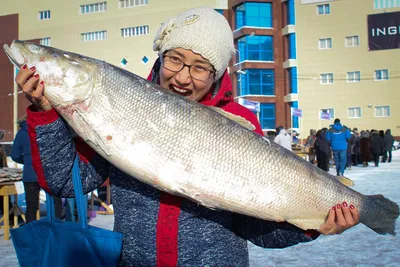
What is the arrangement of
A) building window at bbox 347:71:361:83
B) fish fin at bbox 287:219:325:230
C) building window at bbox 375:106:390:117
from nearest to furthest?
fish fin at bbox 287:219:325:230
building window at bbox 375:106:390:117
building window at bbox 347:71:361:83

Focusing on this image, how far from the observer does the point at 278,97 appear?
35031 mm

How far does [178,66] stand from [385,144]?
69.2 ft

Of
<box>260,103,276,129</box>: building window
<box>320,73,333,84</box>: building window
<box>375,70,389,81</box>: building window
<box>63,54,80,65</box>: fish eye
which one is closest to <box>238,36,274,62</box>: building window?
<box>260,103,276,129</box>: building window

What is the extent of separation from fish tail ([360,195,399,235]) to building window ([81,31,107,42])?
3894 cm

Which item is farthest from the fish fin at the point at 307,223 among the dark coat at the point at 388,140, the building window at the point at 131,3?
the building window at the point at 131,3

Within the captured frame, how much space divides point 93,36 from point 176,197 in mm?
39873

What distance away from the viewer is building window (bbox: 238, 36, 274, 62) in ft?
113

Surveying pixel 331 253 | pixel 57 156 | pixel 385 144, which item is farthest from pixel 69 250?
pixel 385 144

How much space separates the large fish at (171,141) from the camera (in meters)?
1.77

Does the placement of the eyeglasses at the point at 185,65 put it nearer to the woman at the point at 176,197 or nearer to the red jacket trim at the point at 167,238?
the woman at the point at 176,197

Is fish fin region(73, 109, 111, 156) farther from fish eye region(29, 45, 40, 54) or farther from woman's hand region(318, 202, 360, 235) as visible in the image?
woman's hand region(318, 202, 360, 235)

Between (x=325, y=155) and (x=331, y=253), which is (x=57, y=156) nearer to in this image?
(x=331, y=253)

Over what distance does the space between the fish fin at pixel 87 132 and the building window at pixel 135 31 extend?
37.2 meters

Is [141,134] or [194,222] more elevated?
[141,134]
